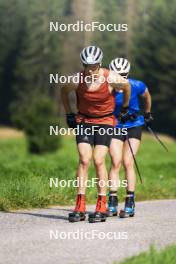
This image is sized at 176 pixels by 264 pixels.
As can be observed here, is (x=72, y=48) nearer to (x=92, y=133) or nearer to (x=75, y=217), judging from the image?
(x=92, y=133)

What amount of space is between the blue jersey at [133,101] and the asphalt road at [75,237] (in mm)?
1165

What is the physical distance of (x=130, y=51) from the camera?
101625 millimetres

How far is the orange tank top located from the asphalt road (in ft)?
3.95

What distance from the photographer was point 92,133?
10.8 meters

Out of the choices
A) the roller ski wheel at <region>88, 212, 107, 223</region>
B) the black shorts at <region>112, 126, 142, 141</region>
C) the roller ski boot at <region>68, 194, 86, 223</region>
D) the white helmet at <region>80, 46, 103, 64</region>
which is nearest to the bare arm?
the black shorts at <region>112, 126, 142, 141</region>

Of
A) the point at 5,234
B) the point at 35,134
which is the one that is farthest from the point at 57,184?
the point at 35,134

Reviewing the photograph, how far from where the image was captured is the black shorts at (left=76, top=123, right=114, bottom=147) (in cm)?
1073

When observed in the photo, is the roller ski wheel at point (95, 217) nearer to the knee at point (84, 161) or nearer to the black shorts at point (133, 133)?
the knee at point (84, 161)

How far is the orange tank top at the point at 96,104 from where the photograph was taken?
10.5 metres

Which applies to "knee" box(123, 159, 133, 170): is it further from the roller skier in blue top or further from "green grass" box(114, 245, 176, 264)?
"green grass" box(114, 245, 176, 264)

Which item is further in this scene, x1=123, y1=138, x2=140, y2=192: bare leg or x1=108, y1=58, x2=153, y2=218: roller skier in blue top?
x1=123, y1=138, x2=140, y2=192: bare leg

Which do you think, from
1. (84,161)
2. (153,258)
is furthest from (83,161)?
(153,258)

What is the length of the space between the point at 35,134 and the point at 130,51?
153 ft

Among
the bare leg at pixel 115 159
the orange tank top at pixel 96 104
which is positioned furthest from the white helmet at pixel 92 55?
the bare leg at pixel 115 159
